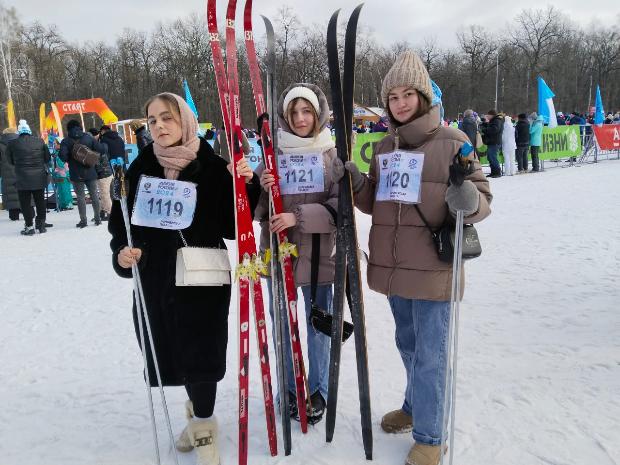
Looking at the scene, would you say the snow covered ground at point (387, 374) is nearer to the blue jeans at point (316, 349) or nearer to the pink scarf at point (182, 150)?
the blue jeans at point (316, 349)

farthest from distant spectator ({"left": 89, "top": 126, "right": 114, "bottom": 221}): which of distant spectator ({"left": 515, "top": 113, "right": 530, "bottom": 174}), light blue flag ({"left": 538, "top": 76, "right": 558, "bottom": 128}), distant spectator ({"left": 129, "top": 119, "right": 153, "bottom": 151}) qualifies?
light blue flag ({"left": 538, "top": 76, "right": 558, "bottom": 128})

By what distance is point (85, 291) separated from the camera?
16.7 feet

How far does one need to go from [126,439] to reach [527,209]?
7.43 meters

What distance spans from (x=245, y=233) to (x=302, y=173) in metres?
0.43

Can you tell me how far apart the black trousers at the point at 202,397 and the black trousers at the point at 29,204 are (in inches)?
277

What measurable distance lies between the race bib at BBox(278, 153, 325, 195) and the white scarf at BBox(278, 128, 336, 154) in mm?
33

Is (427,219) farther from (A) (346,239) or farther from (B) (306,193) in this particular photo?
(B) (306,193)

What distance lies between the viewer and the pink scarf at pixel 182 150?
2094 mm

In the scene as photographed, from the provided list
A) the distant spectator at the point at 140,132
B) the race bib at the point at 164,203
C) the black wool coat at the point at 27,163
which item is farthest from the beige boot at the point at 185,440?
the distant spectator at the point at 140,132

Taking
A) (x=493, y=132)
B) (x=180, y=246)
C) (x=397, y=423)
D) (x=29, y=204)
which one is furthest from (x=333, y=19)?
(x=493, y=132)

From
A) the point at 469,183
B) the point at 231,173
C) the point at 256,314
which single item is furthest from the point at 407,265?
the point at 231,173

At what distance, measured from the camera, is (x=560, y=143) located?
591 inches

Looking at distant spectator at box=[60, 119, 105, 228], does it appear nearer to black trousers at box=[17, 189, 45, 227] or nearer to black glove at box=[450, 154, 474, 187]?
black trousers at box=[17, 189, 45, 227]

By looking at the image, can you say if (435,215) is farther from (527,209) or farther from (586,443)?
(527,209)
